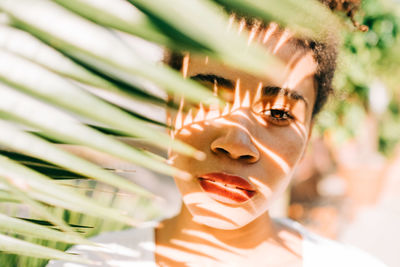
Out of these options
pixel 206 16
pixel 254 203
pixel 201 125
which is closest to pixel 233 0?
pixel 206 16

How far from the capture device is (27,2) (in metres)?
0.31

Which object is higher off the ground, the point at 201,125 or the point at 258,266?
the point at 201,125

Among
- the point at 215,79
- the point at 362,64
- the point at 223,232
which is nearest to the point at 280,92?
the point at 215,79

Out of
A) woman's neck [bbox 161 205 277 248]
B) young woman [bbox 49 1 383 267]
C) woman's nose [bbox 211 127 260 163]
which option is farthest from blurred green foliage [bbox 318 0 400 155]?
woman's nose [bbox 211 127 260 163]

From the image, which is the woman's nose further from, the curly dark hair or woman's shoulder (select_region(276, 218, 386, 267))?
woman's shoulder (select_region(276, 218, 386, 267))

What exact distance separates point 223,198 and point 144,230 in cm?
45

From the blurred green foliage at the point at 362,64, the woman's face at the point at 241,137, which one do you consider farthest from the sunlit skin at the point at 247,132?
the blurred green foliage at the point at 362,64

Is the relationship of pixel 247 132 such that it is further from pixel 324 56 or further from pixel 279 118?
pixel 324 56

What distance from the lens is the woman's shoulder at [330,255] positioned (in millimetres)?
1282

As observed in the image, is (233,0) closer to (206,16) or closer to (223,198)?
(206,16)

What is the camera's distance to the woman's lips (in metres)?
0.96

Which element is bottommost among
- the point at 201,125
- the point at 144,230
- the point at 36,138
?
the point at 36,138

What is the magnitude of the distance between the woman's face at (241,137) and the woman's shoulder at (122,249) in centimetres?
28

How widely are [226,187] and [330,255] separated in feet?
2.07
